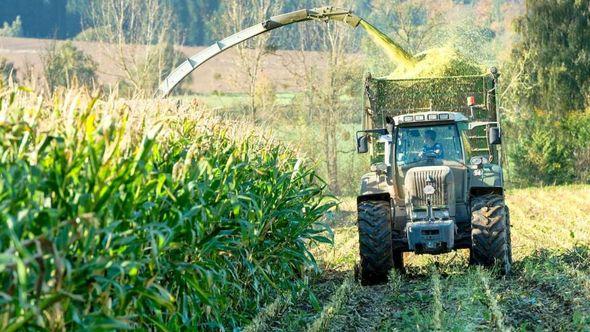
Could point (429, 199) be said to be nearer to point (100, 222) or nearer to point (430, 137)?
point (430, 137)

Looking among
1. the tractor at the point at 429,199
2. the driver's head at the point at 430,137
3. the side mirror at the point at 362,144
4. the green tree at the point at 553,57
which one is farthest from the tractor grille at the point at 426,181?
the green tree at the point at 553,57

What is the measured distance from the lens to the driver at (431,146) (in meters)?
12.4

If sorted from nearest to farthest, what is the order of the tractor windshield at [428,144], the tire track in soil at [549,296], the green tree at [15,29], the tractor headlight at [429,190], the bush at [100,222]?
the bush at [100,222]
the tire track in soil at [549,296]
the tractor headlight at [429,190]
the tractor windshield at [428,144]
the green tree at [15,29]

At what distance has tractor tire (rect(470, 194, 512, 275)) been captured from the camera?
1154 cm

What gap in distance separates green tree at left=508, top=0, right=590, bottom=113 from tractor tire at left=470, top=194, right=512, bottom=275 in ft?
97.4

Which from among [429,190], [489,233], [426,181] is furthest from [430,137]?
[489,233]

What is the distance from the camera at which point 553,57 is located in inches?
1630

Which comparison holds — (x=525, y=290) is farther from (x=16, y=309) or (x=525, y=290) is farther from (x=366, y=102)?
(x=16, y=309)

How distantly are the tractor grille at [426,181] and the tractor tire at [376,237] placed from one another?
15.1 inches

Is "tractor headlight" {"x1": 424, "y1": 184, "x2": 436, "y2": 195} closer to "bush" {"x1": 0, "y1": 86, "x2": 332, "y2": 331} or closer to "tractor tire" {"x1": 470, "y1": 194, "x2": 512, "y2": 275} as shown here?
"tractor tire" {"x1": 470, "y1": 194, "x2": 512, "y2": 275}

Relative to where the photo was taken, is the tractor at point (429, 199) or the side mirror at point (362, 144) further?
the side mirror at point (362, 144)

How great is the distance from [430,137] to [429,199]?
931 millimetres

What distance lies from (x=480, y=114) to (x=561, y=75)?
26756 mm

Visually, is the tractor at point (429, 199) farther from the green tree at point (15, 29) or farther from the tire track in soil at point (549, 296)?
the green tree at point (15, 29)
